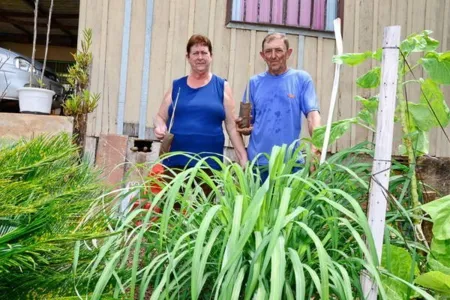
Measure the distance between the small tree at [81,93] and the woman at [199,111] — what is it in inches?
66.7

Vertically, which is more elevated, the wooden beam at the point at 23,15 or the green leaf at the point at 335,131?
the wooden beam at the point at 23,15

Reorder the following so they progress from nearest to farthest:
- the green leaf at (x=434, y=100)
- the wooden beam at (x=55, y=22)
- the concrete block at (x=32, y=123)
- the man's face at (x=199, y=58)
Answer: the green leaf at (x=434, y=100) → the man's face at (x=199, y=58) → the concrete block at (x=32, y=123) → the wooden beam at (x=55, y=22)

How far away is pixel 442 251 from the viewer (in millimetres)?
1978

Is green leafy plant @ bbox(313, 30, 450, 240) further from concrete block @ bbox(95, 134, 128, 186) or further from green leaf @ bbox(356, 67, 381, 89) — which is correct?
concrete block @ bbox(95, 134, 128, 186)

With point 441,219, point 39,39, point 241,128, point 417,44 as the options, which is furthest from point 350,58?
point 39,39

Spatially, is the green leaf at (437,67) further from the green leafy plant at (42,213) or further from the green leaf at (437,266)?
the green leafy plant at (42,213)

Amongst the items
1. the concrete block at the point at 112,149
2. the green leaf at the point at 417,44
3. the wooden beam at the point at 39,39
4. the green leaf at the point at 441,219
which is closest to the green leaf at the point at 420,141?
the green leaf at the point at 417,44

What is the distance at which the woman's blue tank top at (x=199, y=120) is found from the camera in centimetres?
361

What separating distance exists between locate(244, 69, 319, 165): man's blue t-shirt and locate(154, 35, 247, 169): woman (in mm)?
208

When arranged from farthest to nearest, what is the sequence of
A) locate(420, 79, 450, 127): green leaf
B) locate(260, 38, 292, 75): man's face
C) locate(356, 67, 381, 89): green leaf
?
locate(260, 38, 292, 75): man's face < locate(356, 67, 381, 89): green leaf < locate(420, 79, 450, 127): green leaf

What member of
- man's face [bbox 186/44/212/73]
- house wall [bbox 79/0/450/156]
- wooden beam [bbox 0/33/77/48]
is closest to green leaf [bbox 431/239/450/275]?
man's face [bbox 186/44/212/73]

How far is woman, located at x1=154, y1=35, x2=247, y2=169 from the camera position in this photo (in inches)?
142

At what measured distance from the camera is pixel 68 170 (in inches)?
59.7

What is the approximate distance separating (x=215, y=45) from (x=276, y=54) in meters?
→ 2.52
